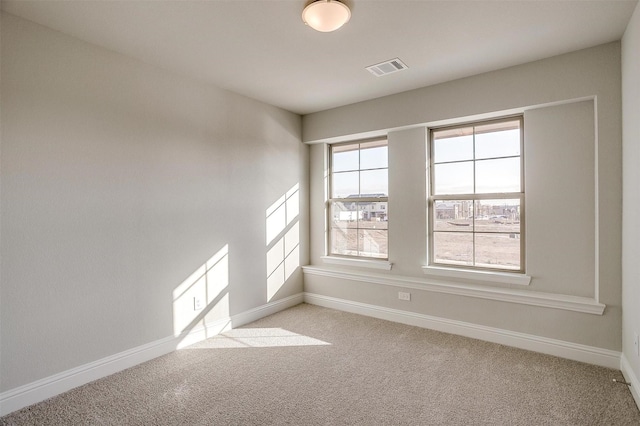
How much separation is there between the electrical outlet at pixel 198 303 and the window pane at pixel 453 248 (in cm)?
255

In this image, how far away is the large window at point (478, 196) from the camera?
3.33 meters

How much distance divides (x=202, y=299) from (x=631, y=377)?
3550 millimetres

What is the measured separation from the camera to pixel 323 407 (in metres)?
2.24

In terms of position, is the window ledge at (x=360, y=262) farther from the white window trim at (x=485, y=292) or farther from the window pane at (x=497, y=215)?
the window pane at (x=497, y=215)

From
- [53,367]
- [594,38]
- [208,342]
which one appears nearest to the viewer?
[53,367]

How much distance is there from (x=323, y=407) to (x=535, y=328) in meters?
2.12

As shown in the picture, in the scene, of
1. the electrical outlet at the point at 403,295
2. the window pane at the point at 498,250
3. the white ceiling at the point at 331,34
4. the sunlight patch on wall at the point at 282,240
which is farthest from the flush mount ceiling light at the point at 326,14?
the electrical outlet at the point at 403,295

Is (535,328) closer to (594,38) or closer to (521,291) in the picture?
(521,291)

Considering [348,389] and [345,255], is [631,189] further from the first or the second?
[345,255]

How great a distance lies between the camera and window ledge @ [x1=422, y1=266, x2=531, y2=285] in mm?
3184

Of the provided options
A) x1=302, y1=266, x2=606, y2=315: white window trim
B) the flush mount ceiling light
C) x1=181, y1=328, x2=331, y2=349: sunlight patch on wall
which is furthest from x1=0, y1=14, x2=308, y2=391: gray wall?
the flush mount ceiling light

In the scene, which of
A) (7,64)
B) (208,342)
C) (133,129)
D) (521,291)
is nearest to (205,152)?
(133,129)

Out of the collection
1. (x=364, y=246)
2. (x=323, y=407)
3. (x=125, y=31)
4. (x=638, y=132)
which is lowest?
(x=323, y=407)

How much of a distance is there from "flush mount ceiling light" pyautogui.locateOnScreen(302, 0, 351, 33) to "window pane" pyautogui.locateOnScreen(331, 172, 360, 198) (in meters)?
2.39
